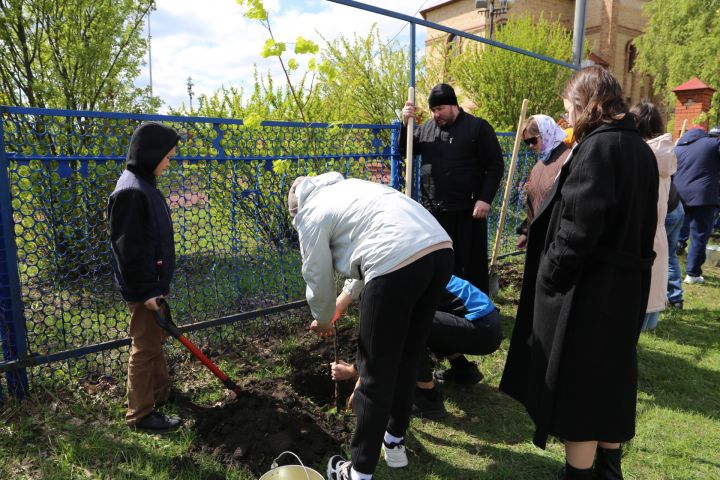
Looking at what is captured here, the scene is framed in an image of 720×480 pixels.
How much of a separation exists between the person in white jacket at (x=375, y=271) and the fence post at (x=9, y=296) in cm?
174

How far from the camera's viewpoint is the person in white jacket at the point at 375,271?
6.61 feet

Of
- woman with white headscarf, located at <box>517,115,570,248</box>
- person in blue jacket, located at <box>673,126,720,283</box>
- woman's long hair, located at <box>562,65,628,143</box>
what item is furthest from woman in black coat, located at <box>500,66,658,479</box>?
person in blue jacket, located at <box>673,126,720,283</box>

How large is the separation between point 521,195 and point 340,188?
16.5ft

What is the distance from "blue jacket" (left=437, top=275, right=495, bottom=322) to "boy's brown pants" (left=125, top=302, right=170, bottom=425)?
168cm

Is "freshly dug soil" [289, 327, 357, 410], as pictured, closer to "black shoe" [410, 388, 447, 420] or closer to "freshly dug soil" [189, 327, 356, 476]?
"freshly dug soil" [189, 327, 356, 476]

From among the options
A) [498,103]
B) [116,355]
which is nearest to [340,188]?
[116,355]

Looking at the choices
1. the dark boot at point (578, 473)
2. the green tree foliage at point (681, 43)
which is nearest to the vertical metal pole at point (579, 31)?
the dark boot at point (578, 473)

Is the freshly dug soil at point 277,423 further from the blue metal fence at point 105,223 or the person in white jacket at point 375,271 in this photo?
the blue metal fence at point 105,223

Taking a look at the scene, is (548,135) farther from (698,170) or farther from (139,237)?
(698,170)

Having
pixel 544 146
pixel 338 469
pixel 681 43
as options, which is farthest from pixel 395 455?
pixel 681 43

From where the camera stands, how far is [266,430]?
265 centimetres

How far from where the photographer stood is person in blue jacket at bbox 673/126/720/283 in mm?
5949

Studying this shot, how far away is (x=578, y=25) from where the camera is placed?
7195mm

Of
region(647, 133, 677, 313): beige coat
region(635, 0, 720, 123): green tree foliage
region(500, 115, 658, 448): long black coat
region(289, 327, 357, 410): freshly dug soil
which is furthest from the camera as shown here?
region(635, 0, 720, 123): green tree foliage
